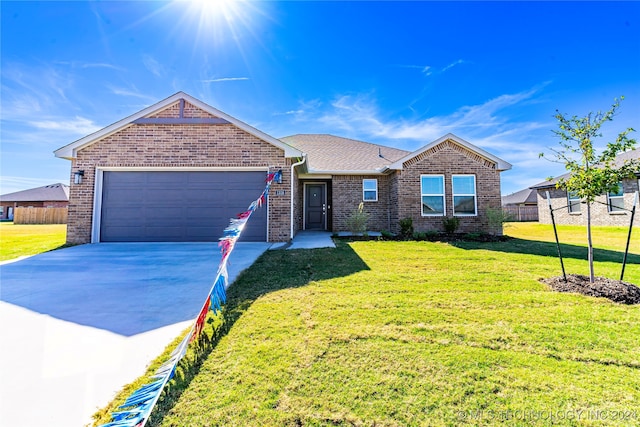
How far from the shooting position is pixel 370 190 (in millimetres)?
12312

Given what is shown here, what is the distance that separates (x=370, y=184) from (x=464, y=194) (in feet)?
13.0

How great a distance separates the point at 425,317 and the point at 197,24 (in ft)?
30.9

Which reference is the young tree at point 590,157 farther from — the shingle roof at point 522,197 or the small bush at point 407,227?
the shingle roof at point 522,197

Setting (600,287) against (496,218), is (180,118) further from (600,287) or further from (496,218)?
(496,218)

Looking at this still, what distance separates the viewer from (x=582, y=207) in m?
16.6

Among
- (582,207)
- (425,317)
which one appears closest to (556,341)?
(425,317)

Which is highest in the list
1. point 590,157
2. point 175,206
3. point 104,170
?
point 104,170

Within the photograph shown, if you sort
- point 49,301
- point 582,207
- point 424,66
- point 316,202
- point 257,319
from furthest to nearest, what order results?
1. point 582,207
2. point 316,202
3. point 424,66
4. point 49,301
5. point 257,319

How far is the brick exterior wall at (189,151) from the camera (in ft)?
28.9

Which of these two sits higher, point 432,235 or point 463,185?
point 463,185

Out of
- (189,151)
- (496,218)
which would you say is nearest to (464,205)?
(496,218)

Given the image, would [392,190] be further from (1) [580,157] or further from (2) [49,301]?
(2) [49,301]

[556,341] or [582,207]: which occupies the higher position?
[582,207]

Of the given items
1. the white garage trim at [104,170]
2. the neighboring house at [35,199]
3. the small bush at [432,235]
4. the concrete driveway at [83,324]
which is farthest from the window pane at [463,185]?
the neighboring house at [35,199]
